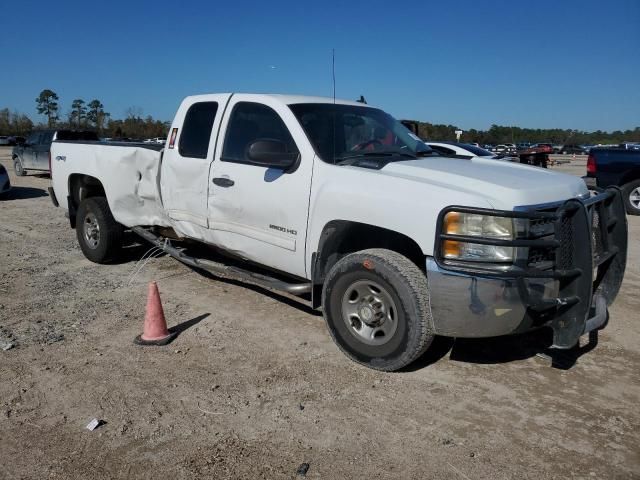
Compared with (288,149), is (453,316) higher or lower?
lower

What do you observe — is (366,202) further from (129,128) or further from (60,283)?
(129,128)

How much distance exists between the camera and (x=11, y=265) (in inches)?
269

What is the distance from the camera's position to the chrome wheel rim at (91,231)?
6734mm

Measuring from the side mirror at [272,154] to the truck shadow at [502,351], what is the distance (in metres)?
1.81

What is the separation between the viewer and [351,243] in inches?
168

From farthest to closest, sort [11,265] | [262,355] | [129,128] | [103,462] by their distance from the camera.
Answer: [129,128]
[11,265]
[262,355]
[103,462]

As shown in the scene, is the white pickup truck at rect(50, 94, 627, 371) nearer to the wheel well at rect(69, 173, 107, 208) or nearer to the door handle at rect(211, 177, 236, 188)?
the door handle at rect(211, 177, 236, 188)

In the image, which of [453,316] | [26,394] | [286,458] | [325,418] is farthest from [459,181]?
[26,394]

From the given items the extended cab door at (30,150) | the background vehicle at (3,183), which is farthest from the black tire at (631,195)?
the extended cab door at (30,150)

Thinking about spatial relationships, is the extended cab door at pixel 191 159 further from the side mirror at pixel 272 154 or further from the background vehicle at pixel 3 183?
the background vehicle at pixel 3 183

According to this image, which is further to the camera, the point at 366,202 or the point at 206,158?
the point at 206,158

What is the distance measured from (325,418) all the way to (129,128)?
2546 inches

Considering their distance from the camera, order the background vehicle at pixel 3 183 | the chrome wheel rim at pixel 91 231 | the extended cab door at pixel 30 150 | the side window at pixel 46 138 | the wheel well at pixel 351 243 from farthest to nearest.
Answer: the extended cab door at pixel 30 150
the side window at pixel 46 138
the background vehicle at pixel 3 183
the chrome wheel rim at pixel 91 231
the wheel well at pixel 351 243

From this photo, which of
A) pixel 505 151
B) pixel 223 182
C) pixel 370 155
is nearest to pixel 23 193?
pixel 223 182
